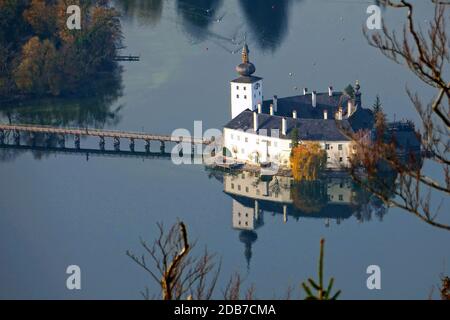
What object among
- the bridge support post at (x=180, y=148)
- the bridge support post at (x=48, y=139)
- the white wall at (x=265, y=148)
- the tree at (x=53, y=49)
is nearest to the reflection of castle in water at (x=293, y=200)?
the white wall at (x=265, y=148)

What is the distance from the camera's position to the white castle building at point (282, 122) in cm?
3791

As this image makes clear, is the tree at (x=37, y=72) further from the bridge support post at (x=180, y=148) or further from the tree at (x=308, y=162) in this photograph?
the tree at (x=308, y=162)

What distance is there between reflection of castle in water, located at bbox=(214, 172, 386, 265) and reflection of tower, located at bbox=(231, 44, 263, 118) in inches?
133

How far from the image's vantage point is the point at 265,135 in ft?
126

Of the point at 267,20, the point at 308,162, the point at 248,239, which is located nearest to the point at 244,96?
the point at 308,162

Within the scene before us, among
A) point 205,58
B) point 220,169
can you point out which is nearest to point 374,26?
point 205,58

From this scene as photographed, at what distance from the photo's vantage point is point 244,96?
4047 cm

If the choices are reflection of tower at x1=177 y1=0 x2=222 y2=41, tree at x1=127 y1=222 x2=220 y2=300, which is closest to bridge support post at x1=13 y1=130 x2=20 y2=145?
reflection of tower at x1=177 y1=0 x2=222 y2=41

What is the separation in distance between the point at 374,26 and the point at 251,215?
57.3 feet

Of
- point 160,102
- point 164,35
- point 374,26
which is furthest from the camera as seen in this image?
point 164,35

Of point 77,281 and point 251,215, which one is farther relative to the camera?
point 251,215
